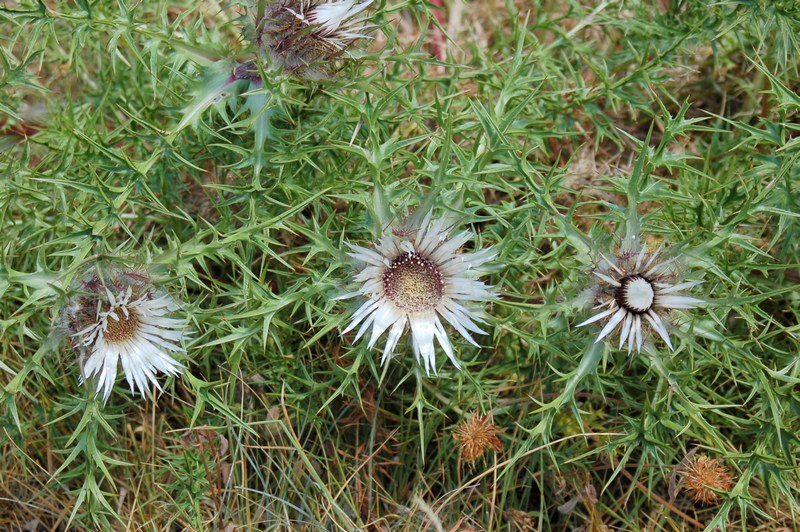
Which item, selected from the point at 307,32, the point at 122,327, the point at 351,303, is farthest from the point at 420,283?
the point at 122,327

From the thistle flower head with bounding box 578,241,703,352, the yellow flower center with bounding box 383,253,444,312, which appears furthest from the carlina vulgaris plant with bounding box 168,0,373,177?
the thistle flower head with bounding box 578,241,703,352

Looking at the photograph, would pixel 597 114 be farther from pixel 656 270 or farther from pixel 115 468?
pixel 115 468

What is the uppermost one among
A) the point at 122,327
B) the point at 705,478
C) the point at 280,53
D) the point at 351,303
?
the point at 280,53

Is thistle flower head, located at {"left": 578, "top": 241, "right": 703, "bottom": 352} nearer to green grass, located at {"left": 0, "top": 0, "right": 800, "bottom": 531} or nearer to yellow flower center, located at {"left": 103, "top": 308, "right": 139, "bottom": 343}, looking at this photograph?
green grass, located at {"left": 0, "top": 0, "right": 800, "bottom": 531}

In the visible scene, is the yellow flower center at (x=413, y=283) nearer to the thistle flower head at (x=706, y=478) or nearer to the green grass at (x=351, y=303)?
the green grass at (x=351, y=303)

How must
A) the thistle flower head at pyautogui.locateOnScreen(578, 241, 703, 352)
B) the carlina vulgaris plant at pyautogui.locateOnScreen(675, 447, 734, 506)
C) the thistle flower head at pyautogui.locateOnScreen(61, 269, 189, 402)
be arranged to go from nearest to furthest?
the thistle flower head at pyautogui.locateOnScreen(578, 241, 703, 352)
the thistle flower head at pyautogui.locateOnScreen(61, 269, 189, 402)
the carlina vulgaris plant at pyautogui.locateOnScreen(675, 447, 734, 506)

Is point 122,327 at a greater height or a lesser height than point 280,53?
lesser

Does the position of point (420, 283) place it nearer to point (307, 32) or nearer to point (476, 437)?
point (476, 437)
